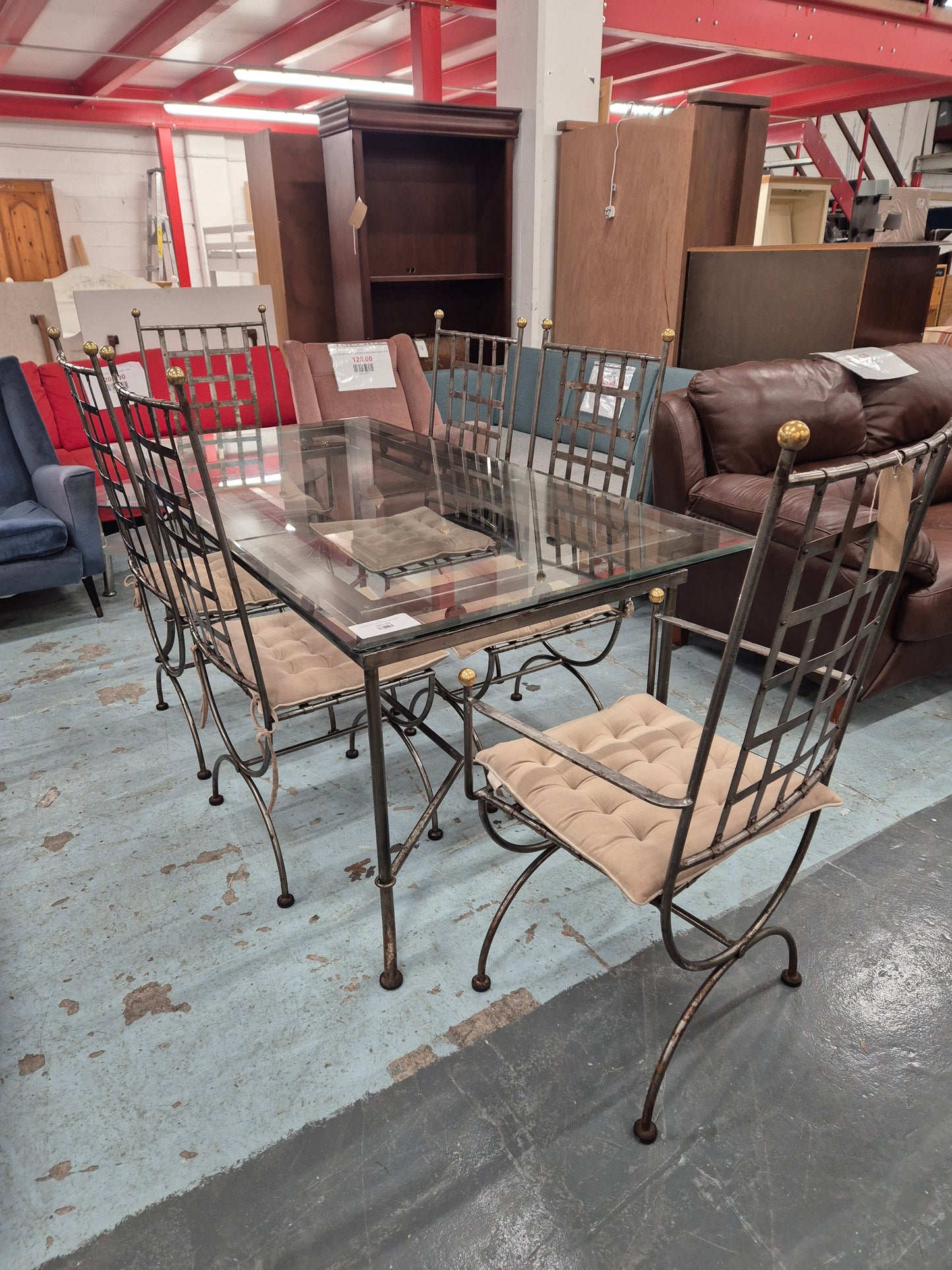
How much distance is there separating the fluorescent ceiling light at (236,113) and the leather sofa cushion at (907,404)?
7.88m

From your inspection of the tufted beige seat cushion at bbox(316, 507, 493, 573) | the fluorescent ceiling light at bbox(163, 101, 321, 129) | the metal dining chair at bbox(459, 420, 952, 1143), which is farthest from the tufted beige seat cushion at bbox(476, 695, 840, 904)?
the fluorescent ceiling light at bbox(163, 101, 321, 129)

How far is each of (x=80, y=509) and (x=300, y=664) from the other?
65.8 inches

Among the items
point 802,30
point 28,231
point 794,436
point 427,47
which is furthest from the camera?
point 28,231

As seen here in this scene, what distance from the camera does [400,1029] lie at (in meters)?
1.36

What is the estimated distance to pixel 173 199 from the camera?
894 cm

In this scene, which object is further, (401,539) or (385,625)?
(401,539)

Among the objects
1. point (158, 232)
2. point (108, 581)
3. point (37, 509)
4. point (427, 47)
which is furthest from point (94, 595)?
point (158, 232)

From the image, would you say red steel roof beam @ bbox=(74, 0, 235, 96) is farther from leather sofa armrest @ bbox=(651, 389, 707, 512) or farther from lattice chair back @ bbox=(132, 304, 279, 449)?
leather sofa armrest @ bbox=(651, 389, 707, 512)

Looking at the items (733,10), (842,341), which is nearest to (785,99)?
(733,10)

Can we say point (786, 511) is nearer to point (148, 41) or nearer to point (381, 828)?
point (381, 828)

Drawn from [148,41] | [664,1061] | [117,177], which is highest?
[148,41]

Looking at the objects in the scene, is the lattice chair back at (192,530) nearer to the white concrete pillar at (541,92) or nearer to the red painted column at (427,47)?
the white concrete pillar at (541,92)

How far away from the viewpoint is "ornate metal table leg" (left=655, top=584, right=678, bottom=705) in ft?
5.57

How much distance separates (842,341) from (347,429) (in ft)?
5.82
